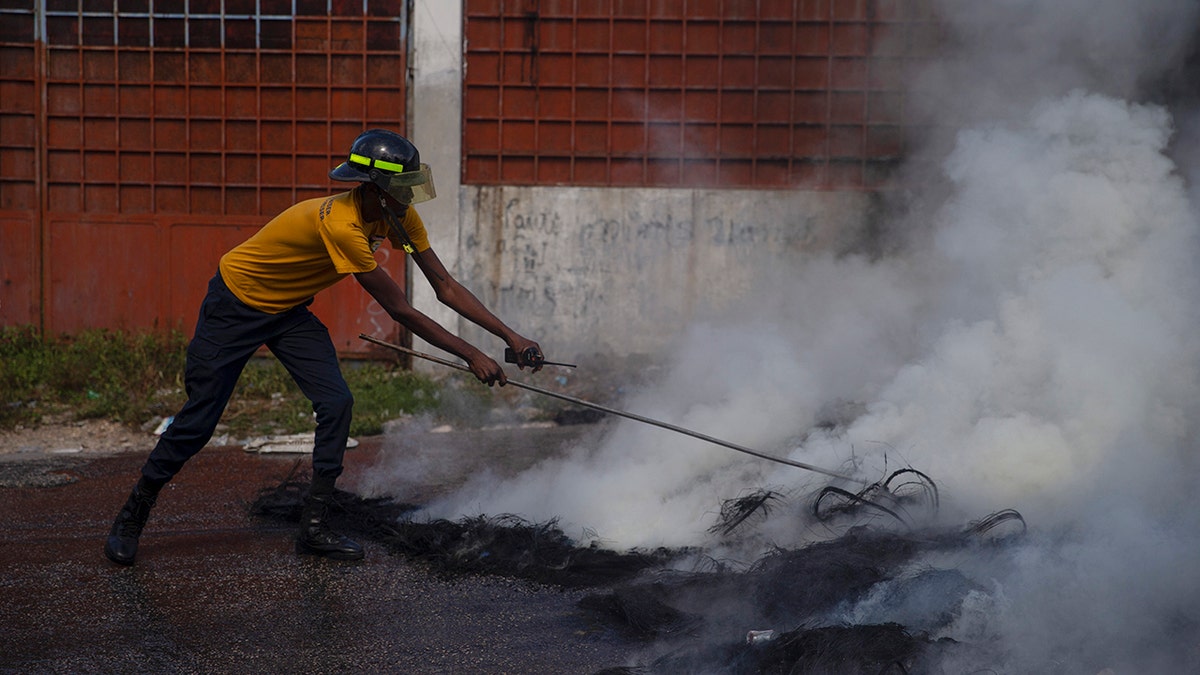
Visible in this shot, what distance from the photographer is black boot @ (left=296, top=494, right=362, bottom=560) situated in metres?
4.40

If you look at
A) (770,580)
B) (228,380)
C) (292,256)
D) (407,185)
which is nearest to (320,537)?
(228,380)

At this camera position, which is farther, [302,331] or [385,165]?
[302,331]

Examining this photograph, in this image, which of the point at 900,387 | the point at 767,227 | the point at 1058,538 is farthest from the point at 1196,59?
the point at 1058,538

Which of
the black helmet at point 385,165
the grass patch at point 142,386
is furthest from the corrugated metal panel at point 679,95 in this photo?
the black helmet at point 385,165

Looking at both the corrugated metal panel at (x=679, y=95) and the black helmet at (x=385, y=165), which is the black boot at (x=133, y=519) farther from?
the corrugated metal panel at (x=679, y=95)

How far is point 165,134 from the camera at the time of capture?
8.72 meters

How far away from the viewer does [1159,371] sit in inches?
181

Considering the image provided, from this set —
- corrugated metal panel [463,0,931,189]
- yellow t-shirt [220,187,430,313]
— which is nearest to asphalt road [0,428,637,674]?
yellow t-shirt [220,187,430,313]

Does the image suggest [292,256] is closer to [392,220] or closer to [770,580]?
[392,220]

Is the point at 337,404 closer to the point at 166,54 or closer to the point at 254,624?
the point at 254,624

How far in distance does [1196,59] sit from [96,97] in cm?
818

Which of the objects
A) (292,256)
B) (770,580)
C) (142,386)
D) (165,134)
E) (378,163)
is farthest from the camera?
(165,134)

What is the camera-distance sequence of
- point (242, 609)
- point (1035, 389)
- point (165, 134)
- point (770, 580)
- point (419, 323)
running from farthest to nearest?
point (165, 134) → point (1035, 389) → point (419, 323) → point (242, 609) → point (770, 580)

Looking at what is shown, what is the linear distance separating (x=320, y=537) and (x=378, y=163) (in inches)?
61.7
